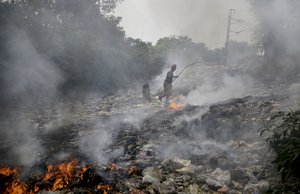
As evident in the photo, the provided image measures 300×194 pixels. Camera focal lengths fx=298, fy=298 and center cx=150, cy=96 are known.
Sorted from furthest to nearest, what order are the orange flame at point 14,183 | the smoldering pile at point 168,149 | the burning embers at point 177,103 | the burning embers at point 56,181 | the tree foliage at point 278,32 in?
the tree foliage at point 278,32
the burning embers at point 177,103
the smoldering pile at point 168,149
the burning embers at point 56,181
the orange flame at point 14,183

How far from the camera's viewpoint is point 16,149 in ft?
22.4

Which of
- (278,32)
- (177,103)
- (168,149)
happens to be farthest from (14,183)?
(278,32)

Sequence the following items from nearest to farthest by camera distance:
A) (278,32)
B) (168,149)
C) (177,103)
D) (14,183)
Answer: (14,183), (168,149), (177,103), (278,32)

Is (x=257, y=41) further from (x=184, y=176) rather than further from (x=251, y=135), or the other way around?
(x=184, y=176)

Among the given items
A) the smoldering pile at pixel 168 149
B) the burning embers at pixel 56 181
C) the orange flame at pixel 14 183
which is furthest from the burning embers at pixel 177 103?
the orange flame at pixel 14 183

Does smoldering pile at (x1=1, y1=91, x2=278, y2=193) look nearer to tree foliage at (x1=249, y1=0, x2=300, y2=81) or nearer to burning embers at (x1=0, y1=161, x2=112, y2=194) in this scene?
burning embers at (x1=0, y1=161, x2=112, y2=194)

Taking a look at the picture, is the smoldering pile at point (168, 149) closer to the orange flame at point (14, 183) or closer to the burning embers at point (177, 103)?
the orange flame at point (14, 183)

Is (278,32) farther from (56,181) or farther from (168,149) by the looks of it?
(56,181)

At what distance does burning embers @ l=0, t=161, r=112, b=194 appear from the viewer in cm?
470

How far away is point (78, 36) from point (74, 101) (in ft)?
12.3

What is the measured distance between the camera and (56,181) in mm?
4871

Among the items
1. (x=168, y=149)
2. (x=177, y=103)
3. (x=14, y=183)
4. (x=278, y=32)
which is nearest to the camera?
(x=14, y=183)

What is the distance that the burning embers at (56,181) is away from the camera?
4703 mm

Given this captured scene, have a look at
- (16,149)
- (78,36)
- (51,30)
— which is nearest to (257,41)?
(78,36)
